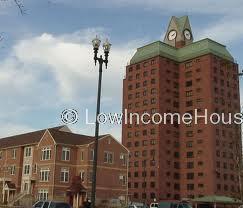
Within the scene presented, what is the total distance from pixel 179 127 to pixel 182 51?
24.4 metres

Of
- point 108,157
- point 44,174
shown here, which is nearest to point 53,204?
point 44,174

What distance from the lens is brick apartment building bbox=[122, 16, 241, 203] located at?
12400 cm

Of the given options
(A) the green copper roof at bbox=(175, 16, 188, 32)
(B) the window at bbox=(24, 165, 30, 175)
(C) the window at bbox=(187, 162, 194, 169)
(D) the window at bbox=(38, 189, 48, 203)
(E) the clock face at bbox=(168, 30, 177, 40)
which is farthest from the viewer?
(A) the green copper roof at bbox=(175, 16, 188, 32)

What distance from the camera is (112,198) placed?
73.5 meters

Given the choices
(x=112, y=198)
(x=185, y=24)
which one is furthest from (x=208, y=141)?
(x=112, y=198)

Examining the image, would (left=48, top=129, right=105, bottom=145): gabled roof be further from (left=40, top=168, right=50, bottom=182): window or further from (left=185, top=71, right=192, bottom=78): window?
(left=185, top=71, right=192, bottom=78): window

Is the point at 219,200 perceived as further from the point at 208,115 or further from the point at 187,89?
the point at 187,89

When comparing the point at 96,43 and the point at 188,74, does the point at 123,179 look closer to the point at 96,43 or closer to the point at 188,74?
the point at 96,43

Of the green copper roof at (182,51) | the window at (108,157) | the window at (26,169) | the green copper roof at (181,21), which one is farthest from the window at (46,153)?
the green copper roof at (181,21)

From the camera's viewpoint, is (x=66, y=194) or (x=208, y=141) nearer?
(x=66, y=194)

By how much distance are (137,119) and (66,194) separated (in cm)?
6996

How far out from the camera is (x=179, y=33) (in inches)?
5974

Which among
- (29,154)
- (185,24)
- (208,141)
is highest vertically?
(185,24)

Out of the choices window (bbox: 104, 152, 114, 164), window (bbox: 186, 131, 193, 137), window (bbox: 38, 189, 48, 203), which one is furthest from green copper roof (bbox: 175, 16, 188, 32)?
window (bbox: 38, 189, 48, 203)
